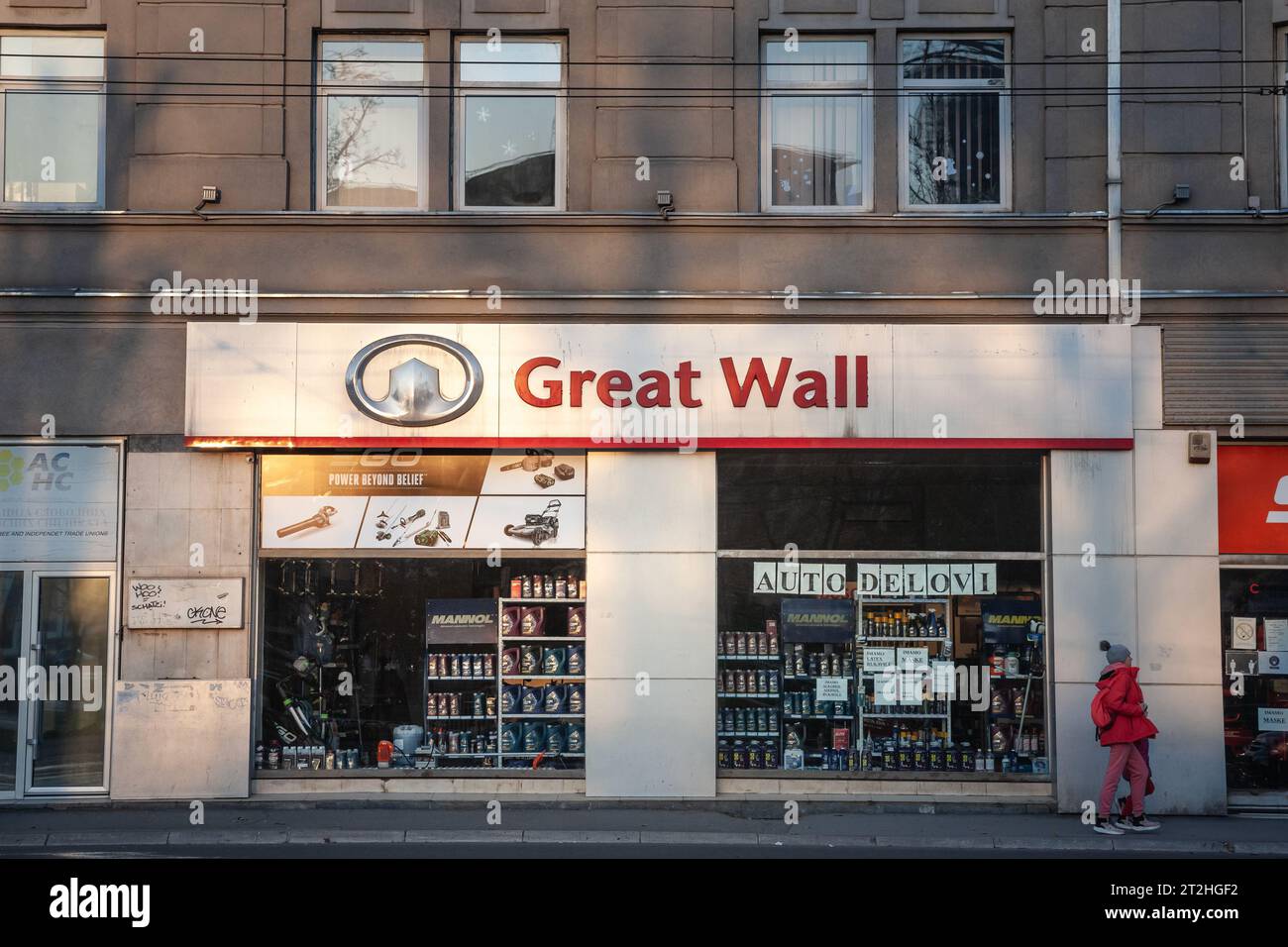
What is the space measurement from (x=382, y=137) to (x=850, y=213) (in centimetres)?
496

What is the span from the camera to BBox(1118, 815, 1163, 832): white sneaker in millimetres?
11547

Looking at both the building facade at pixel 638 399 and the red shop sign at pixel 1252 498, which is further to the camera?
the red shop sign at pixel 1252 498

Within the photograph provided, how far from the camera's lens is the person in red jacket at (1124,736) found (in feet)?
37.3

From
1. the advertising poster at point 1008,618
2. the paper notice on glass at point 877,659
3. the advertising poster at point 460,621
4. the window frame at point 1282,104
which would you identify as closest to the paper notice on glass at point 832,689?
the paper notice on glass at point 877,659

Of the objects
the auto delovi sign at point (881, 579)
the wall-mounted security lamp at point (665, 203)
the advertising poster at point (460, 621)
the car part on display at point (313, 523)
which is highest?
the wall-mounted security lamp at point (665, 203)

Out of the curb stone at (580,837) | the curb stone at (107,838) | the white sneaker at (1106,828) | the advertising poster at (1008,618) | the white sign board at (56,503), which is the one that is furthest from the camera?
the advertising poster at (1008,618)

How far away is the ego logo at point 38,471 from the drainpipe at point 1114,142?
35.4 ft

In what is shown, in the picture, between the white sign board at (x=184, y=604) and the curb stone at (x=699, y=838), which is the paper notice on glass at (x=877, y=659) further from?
the white sign board at (x=184, y=604)

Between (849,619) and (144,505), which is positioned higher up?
(144,505)

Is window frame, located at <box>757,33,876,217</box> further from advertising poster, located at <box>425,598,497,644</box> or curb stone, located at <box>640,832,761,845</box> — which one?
curb stone, located at <box>640,832,761,845</box>

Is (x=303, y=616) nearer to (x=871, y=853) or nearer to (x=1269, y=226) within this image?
(x=871, y=853)

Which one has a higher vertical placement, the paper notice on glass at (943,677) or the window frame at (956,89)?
the window frame at (956,89)

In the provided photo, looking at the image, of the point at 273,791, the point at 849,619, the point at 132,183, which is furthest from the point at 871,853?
the point at 132,183

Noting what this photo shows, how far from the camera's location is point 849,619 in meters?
13.0
